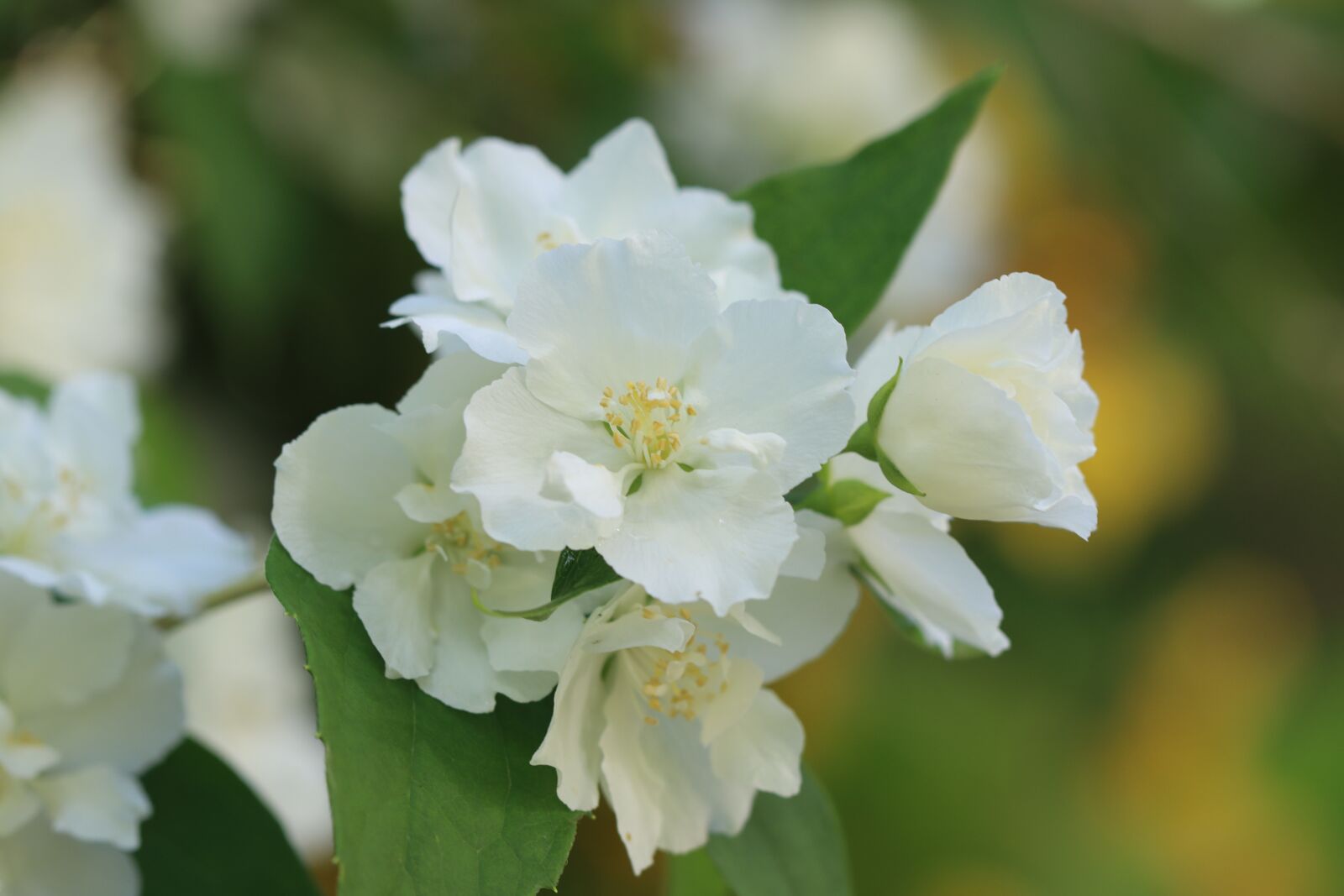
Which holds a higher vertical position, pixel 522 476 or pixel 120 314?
pixel 522 476

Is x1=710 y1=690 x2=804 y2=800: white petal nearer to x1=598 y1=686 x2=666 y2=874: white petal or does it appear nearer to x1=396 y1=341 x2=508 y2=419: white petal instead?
x1=598 y1=686 x2=666 y2=874: white petal

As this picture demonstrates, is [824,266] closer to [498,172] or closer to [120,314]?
[498,172]

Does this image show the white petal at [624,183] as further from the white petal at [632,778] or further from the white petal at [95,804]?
the white petal at [95,804]

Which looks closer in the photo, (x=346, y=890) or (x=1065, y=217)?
(x=346, y=890)

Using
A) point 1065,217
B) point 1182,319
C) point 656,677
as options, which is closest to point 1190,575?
point 1182,319

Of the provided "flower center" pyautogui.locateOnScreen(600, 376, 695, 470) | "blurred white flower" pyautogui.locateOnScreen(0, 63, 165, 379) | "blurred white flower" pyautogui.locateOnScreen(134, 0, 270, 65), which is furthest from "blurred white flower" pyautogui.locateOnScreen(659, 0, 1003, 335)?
"flower center" pyautogui.locateOnScreen(600, 376, 695, 470)

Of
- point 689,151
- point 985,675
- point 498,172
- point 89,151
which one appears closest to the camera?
point 498,172

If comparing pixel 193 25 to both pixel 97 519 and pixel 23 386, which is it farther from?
pixel 97 519
